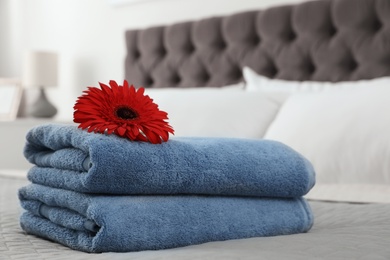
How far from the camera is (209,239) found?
0.99 m

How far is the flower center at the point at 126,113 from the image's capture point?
0.99 meters

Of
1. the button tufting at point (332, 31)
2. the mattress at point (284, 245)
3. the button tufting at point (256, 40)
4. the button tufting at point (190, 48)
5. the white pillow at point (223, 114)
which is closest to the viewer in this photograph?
the mattress at point (284, 245)

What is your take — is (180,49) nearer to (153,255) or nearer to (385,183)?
(385,183)

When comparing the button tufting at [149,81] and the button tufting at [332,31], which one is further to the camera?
→ the button tufting at [149,81]

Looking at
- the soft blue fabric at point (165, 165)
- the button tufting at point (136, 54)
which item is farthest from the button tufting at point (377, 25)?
the soft blue fabric at point (165, 165)

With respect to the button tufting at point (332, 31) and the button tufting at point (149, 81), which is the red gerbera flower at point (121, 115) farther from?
the button tufting at point (149, 81)

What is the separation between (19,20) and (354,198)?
10.3ft

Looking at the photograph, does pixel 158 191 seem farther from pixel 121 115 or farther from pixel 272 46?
pixel 272 46

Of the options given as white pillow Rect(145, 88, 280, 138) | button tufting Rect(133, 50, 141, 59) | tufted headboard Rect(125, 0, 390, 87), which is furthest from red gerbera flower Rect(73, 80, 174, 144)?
button tufting Rect(133, 50, 141, 59)

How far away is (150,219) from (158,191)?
43mm

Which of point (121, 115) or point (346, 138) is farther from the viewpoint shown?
point (346, 138)

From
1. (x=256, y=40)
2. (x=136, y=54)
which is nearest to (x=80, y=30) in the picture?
(x=136, y=54)

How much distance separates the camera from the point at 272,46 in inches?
101

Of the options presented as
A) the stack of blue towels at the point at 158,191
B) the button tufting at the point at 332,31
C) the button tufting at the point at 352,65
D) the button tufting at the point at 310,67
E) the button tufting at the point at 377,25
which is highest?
the button tufting at the point at 377,25
